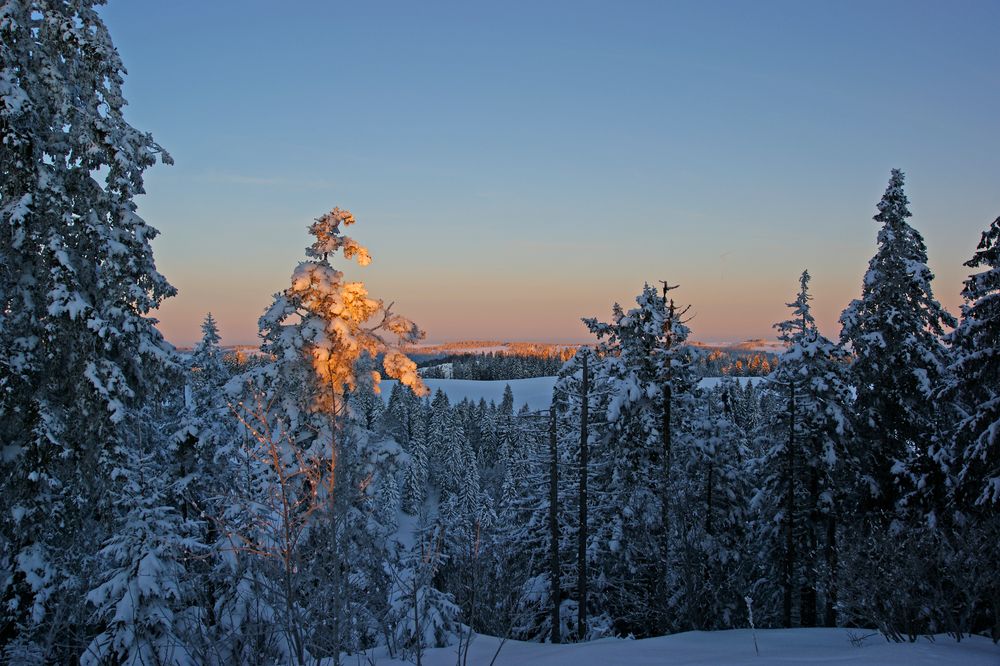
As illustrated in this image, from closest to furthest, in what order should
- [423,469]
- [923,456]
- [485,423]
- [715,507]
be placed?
[923,456] < [715,507] < [423,469] < [485,423]

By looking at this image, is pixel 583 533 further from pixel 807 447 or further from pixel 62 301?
pixel 62 301

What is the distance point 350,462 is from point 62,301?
5908 millimetres

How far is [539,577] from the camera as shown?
20812mm

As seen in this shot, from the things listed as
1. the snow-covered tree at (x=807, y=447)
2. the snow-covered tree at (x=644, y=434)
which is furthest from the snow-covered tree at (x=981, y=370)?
the snow-covered tree at (x=644, y=434)

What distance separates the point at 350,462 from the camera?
13.0 m

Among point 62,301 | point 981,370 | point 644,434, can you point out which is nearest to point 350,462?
point 62,301

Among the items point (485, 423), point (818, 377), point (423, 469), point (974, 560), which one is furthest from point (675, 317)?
point (485, 423)

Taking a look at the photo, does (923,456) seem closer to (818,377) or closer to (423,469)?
(818,377)

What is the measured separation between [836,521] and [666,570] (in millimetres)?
7032

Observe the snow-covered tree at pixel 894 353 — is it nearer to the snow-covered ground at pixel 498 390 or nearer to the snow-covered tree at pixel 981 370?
the snow-covered tree at pixel 981 370

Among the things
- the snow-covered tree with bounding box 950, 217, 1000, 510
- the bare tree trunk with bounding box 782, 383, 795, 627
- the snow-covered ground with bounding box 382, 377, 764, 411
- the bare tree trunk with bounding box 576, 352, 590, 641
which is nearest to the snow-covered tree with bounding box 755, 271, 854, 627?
the bare tree trunk with bounding box 782, 383, 795, 627

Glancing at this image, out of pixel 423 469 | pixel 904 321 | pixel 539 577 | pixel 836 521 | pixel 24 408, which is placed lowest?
pixel 423 469

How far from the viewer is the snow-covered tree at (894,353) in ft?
61.6

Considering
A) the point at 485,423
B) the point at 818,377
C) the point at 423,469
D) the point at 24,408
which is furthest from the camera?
the point at 485,423
